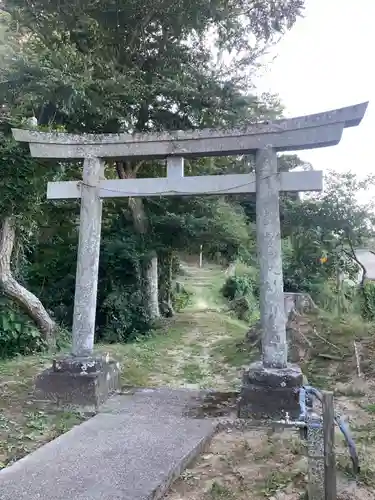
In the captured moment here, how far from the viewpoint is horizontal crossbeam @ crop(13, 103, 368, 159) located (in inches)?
214

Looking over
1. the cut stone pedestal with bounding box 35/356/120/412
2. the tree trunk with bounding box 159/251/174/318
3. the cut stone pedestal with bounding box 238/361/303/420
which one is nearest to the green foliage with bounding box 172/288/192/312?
the tree trunk with bounding box 159/251/174/318

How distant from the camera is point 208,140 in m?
5.96

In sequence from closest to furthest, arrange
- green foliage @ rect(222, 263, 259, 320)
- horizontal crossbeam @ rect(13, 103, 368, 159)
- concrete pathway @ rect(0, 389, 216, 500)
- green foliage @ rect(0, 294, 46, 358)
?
1. concrete pathway @ rect(0, 389, 216, 500)
2. horizontal crossbeam @ rect(13, 103, 368, 159)
3. green foliage @ rect(0, 294, 46, 358)
4. green foliage @ rect(222, 263, 259, 320)

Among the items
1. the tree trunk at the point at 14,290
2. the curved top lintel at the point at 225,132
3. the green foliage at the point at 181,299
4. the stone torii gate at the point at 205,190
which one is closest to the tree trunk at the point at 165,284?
the green foliage at the point at 181,299

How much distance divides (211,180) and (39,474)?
398cm

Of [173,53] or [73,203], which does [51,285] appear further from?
[173,53]

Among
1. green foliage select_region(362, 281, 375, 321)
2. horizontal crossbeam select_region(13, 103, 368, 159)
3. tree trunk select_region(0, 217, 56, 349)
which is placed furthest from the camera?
green foliage select_region(362, 281, 375, 321)

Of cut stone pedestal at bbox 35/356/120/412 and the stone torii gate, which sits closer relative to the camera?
the stone torii gate

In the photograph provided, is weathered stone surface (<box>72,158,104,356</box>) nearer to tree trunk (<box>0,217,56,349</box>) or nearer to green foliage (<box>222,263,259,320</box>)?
tree trunk (<box>0,217,56,349</box>)

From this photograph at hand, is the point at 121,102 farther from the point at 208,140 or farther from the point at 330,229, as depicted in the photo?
the point at 330,229

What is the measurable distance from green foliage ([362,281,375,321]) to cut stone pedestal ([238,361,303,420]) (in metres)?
5.90

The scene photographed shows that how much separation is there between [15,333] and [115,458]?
5506 millimetres

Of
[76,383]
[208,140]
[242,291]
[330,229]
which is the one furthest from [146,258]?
[242,291]

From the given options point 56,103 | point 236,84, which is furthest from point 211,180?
point 236,84
